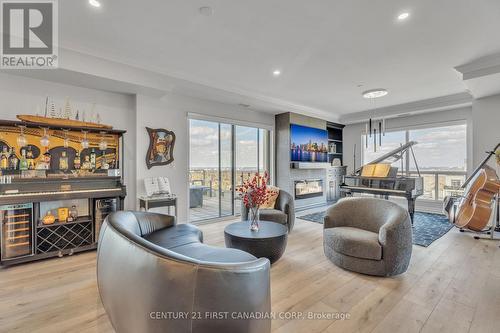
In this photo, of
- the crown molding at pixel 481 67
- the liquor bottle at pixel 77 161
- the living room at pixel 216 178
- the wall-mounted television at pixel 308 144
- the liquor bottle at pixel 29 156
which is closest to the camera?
the living room at pixel 216 178

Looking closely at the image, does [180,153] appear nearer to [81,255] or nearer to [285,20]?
[81,255]

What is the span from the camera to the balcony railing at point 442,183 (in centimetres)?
591

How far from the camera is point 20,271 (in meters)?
2.86

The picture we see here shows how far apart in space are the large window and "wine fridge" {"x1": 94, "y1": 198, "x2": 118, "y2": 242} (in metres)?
7.32

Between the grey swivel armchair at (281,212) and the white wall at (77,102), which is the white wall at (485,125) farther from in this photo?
the white wall at (77,102)

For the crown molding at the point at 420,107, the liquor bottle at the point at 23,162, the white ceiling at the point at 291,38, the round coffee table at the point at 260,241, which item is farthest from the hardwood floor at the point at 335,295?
the crown molding at the point at 420,107

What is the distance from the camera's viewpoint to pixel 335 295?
2342 millimetres

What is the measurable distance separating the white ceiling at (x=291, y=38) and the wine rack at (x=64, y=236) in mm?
2440

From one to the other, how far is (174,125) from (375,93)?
428cm

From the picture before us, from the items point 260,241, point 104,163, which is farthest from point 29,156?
point 260,241

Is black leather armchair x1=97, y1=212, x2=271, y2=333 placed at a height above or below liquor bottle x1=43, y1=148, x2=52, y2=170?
below

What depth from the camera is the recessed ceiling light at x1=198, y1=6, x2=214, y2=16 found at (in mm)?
2373

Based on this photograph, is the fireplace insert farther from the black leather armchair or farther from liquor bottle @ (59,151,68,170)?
the black leather armchair

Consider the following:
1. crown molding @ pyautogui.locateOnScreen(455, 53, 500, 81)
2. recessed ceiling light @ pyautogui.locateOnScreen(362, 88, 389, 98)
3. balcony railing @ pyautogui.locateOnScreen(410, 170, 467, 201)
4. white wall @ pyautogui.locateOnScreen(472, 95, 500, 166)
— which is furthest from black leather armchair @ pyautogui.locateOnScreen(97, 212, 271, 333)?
balcony railing @ pyautogui.locateOnScreen(410, 170, 467, 201)
